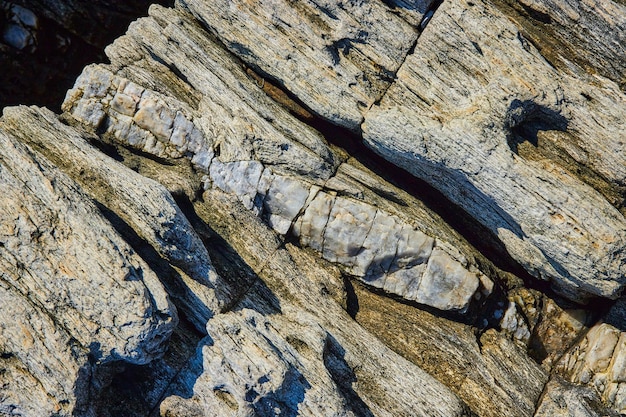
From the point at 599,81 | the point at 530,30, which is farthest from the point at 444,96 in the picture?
the point at 599,81

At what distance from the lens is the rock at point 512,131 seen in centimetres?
2286

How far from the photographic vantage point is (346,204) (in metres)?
24.8

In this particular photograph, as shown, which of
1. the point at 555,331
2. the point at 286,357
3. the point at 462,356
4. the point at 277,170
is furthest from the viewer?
the point at 555,331

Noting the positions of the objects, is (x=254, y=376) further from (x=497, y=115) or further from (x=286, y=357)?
(x=497, y=115)

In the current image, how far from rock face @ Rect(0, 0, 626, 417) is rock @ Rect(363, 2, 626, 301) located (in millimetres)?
95

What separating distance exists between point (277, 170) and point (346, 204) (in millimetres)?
3891

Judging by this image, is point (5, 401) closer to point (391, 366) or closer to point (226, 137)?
point (226, 137)

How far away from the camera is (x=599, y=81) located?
23.1 metres

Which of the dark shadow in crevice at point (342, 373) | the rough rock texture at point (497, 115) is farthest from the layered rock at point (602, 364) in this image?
the dark shadow in crevice at point (342, 373)

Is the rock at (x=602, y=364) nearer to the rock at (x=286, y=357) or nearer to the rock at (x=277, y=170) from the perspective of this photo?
the rock at (x=277, y=170)

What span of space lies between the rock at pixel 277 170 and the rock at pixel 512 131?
359cm

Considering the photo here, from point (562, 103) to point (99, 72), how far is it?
22869 mm

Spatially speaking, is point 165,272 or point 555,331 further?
point 555,331

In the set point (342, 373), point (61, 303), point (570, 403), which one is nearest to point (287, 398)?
point (342, 373)
